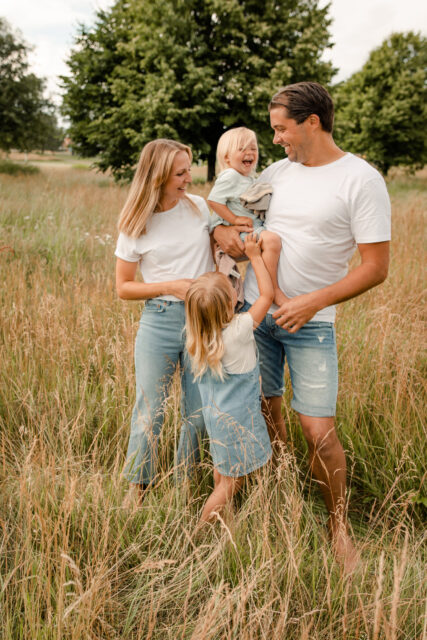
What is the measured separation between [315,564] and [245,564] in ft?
0.94

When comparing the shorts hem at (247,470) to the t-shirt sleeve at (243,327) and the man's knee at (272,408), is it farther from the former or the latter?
the t-shirt sleeve at (243,327)

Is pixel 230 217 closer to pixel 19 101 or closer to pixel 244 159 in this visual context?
pixel 244 159

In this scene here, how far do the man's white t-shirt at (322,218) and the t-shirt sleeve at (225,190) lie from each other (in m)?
0.27

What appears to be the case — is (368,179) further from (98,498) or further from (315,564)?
(98,498)

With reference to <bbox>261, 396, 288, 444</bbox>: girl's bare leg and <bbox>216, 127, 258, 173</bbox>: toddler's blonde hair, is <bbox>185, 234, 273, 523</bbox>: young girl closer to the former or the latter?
<bbox>261, 396, 288, 444</bbox>: girl's bare leg

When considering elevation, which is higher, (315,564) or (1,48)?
(1,48)

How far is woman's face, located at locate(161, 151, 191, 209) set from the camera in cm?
216

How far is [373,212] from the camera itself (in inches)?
71.4

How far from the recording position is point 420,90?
2375 centimetres

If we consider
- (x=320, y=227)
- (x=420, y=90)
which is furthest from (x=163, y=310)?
(x=420, y=90)

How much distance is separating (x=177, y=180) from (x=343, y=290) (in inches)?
39.7

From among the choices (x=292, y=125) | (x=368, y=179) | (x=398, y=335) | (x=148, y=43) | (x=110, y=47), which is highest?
(x=110, y=47)

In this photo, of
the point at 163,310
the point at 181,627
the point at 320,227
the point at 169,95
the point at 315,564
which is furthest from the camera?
the point at 169,95

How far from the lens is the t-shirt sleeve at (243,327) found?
1912mm
